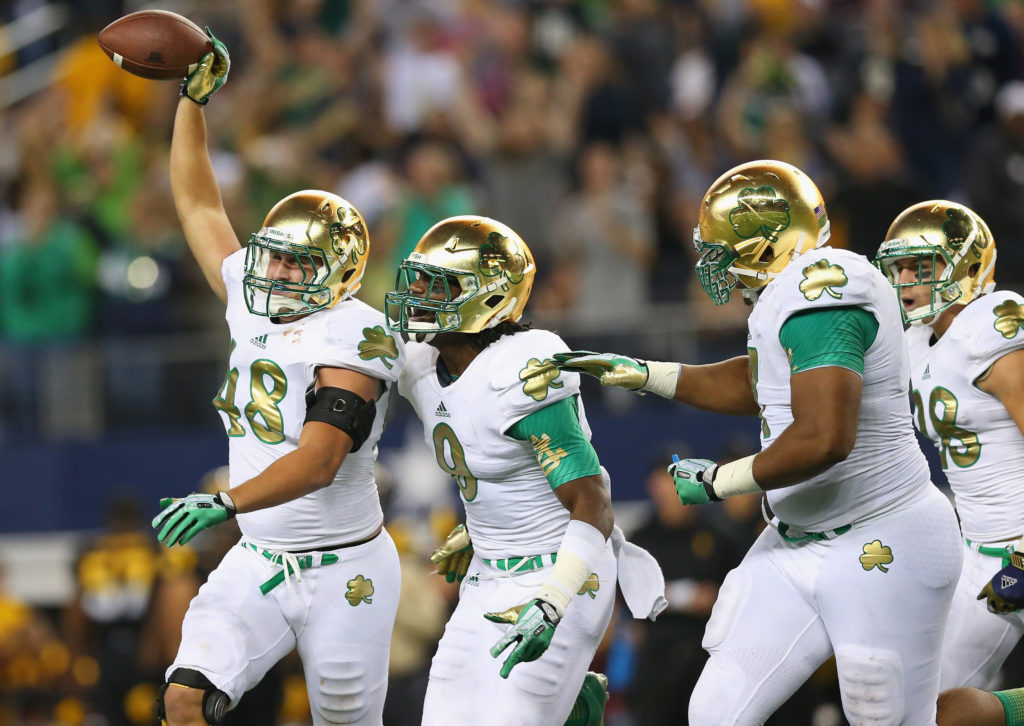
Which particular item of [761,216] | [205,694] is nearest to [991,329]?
[761,216]

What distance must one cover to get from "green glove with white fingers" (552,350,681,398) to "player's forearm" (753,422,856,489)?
2.22 feet

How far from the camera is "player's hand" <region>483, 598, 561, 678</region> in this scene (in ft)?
14.3

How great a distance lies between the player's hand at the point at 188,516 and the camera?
433 centimetres

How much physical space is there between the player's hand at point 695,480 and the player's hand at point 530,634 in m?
0.51

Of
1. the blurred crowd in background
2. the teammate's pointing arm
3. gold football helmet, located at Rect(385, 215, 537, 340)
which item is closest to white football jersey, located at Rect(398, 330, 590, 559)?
A: gold football helmet, located at Rect(385, 215, 537, 340)

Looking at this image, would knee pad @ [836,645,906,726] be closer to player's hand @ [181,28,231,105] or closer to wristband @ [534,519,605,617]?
wristband @ [534,519,605,617]

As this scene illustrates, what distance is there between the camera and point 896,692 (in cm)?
448

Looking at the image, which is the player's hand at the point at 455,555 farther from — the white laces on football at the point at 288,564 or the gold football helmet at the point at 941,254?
the gold football helmet at the point at 941,254

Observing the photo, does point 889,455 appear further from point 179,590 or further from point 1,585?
point 1,585

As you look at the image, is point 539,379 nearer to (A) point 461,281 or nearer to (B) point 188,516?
(A) point 461,281

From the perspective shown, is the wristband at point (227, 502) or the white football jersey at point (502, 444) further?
the white football jersey at point (502, 444)

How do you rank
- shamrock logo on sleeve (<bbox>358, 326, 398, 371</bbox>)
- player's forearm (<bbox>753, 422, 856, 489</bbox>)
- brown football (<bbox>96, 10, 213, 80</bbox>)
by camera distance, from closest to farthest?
player's forearm (<bbox>753, 422, 856, 489</bbox>) < shamrock logo on sleeve (<bbox>358, 326, 398, 371</bbox>) < brown football (<bbox>96, 10, 213, 80</bbox>)

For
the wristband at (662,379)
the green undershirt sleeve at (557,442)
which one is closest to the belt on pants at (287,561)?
the green undershirt sleeve at (557,442)

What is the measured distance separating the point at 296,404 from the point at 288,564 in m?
0.52
